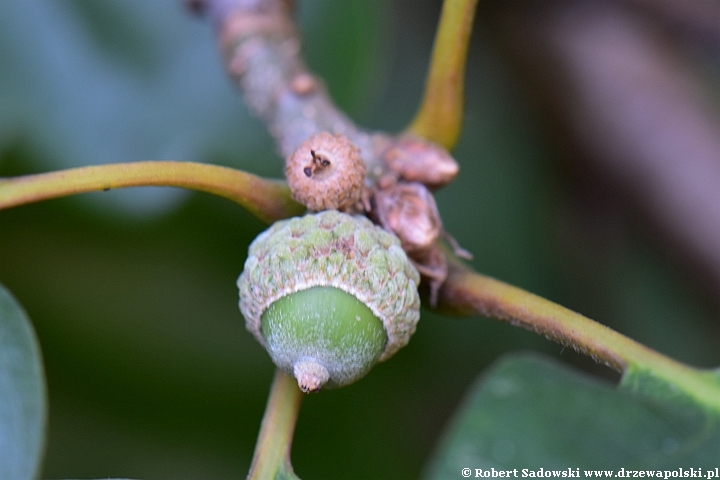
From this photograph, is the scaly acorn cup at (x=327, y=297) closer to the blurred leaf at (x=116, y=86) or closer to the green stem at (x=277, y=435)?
the green stem at (x=277, y=435)

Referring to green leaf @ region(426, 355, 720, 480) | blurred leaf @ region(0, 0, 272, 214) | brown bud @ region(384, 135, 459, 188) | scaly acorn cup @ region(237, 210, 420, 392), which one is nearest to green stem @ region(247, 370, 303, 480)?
scaly acorn cup @ region(237, 210, 420, 392)

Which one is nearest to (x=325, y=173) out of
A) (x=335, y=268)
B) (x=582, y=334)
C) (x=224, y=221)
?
(x=335, y=268)

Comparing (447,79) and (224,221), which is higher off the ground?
(447,79)

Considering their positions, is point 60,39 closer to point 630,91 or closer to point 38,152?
Result: point 38,152

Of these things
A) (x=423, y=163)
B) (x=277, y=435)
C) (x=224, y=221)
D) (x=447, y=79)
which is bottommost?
(x=224, y=221)

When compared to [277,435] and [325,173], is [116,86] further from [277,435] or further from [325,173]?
[277,435]

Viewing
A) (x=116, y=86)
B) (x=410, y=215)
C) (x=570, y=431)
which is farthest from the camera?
(x=116, y=86)

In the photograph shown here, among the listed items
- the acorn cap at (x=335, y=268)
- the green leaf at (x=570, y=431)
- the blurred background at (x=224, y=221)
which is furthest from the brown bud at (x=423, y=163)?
the blurred background at (x=224, y=221)
